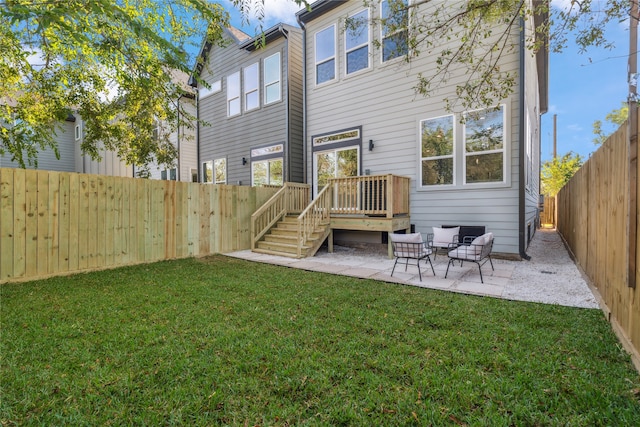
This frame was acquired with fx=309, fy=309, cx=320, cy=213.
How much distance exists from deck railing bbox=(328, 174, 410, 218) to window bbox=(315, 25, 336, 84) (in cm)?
351

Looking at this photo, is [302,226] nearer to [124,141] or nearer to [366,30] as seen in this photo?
[366,30]

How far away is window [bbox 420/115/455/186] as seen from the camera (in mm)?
7160

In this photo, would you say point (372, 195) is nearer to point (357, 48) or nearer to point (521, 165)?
point (521, 165)

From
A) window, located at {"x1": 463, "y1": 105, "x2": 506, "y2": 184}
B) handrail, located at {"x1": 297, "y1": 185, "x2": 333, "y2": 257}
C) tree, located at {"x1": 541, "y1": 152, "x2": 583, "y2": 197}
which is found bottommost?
handrail, located at {"x1": 297, "y1": 185, "x2": 333, "y2": 257}

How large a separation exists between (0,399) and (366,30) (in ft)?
31.1

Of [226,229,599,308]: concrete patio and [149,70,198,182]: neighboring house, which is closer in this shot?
[226,229,599,308]: concrete patio

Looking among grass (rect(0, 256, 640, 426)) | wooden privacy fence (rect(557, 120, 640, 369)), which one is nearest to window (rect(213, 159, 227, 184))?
grass (rect(0, 256, 640, 426))

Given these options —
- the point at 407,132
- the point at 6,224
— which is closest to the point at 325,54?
the point at 407,132

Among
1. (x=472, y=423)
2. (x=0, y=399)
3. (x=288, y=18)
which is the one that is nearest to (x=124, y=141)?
(x=288, y=18)

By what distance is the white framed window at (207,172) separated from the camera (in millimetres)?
12625

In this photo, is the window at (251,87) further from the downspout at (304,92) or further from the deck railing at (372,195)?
the deck railing at (372,195)

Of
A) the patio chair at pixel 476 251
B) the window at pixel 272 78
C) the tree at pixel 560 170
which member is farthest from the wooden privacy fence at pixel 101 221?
the tree at pixel 560 170

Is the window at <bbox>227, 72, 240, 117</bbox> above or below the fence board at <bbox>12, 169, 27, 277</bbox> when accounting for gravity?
above

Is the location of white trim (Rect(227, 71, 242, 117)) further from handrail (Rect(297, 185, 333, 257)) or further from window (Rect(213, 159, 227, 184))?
handrail (Rect(297, 185, 333, 257))
